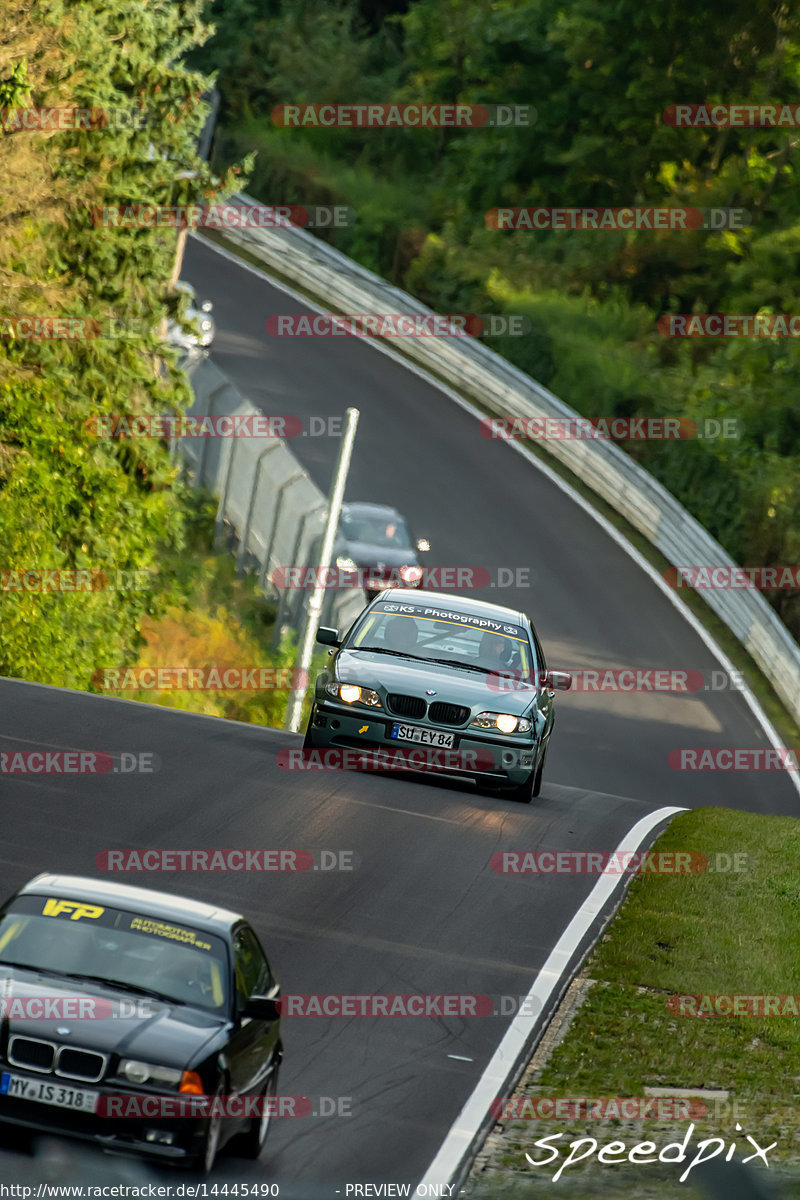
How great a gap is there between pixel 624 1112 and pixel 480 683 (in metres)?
7.93

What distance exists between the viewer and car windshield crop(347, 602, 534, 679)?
58.7ft

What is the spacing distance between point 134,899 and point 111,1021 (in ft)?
2.80

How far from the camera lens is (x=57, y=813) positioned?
14.7 m

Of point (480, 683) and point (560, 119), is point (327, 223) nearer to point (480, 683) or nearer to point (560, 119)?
point (560, 119)

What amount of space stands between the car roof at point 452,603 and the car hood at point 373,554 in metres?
16.1

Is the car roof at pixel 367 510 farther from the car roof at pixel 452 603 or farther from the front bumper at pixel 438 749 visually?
the front bumper at pixel 438 749

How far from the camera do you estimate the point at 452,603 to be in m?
18.9
